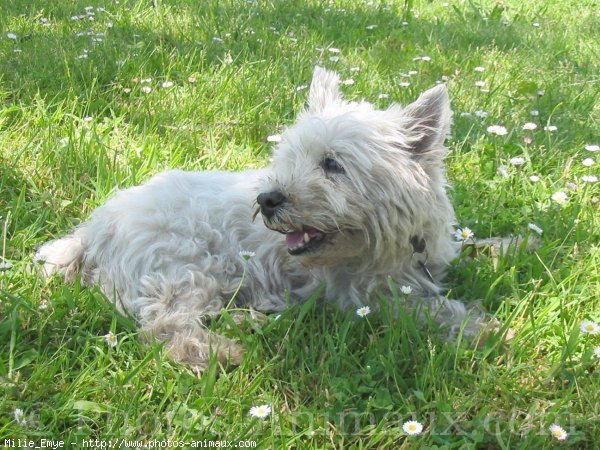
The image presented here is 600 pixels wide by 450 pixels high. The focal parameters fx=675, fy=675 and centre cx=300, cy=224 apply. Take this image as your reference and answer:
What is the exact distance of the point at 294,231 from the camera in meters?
2.98

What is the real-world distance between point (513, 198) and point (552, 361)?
1.46 metres

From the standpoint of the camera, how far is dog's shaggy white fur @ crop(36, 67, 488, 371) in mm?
2922

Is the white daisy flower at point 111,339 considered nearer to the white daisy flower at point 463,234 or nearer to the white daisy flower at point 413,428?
the white daisy flower at point 413,428

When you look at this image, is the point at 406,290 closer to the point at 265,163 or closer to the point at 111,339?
the point at 111,339

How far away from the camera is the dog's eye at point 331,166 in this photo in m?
2.97

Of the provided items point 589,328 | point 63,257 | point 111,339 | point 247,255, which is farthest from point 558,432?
point 63,257

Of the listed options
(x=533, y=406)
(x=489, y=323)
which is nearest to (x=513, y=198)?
(x=489, y=323)

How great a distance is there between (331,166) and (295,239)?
0.36 m

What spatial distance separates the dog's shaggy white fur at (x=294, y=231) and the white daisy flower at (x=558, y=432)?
662 millimetres

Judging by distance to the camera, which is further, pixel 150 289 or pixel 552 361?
pixel 150 289

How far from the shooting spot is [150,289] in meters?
3.14

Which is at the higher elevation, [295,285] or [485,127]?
[485,127]

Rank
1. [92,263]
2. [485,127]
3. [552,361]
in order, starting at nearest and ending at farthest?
[552,361], [92,263], [485,127]

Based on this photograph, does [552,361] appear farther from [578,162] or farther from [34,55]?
[34,55]
